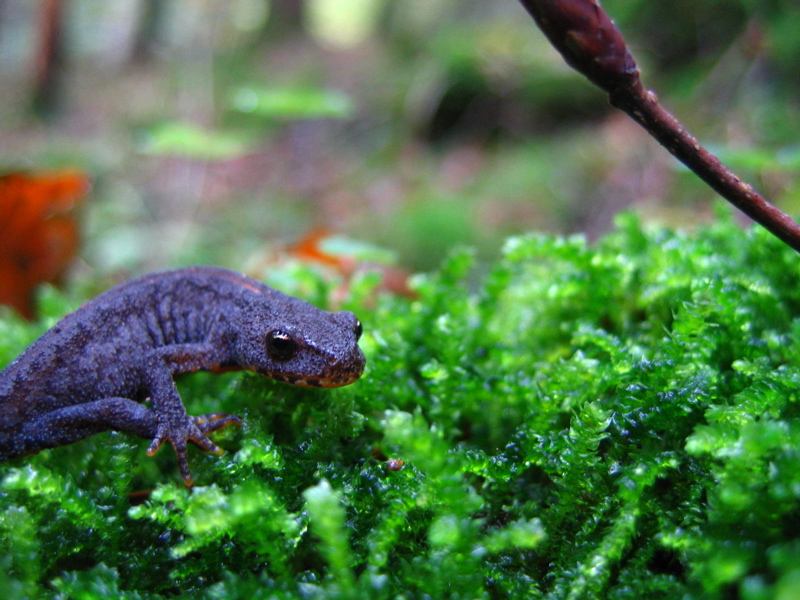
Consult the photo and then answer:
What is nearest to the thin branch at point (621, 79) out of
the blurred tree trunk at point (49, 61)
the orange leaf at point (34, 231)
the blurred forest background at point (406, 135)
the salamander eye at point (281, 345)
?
the salamander eye at point (281, 345)

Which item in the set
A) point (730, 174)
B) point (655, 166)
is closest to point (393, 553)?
point (730, 174)

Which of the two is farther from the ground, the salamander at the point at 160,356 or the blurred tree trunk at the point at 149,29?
the blurred tree trunk at the point at 149,29

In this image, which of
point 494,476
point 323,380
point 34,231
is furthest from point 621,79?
point 34,231

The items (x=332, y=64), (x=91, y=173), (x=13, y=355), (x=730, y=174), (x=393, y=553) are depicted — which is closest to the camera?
(x=730, y=174)

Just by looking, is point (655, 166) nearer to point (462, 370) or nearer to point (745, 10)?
point (745, 10)

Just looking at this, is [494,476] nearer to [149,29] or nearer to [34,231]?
[34,231]

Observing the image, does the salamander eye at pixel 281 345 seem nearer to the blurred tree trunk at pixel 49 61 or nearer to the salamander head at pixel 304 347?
the salamander head at pixel 304 347
